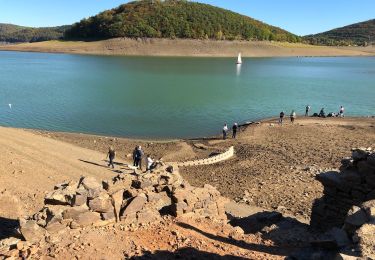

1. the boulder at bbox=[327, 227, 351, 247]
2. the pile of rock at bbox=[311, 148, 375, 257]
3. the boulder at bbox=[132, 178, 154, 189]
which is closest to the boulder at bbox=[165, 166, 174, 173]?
the boulder at bbox=[132, 178, 154, 189]

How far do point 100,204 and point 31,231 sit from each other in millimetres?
1991

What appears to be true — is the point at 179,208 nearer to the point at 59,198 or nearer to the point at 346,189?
the point at 59,198

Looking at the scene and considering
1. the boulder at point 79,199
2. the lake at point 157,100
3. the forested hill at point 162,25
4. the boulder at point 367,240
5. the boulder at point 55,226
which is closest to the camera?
the boulder at point 367,240

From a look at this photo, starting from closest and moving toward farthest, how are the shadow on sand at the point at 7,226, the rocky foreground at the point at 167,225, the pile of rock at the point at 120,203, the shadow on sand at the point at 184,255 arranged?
the rocky foreground at the point at 167,225
the shadow on sand at the point at 184,255
the pile of rock at the point at 120,203
the shadow on sand at the point at 7,226

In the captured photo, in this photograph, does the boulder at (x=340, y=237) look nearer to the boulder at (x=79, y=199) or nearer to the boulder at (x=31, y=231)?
the boulder at (x=79, y=199)

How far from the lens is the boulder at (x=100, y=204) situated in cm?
1260

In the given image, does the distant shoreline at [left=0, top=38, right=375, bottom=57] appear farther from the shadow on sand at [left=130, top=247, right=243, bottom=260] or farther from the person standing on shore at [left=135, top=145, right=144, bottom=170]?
the shadow on sand at [left=130, top=247, right=243, bottom=260]

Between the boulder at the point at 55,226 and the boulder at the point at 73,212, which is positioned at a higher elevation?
the boulder at the point at 73,212

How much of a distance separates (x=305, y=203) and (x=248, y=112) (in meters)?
30.8

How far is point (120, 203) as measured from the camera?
13219 mm

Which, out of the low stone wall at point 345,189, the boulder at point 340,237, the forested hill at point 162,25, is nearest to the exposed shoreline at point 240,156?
the low stone wall at point 345,189

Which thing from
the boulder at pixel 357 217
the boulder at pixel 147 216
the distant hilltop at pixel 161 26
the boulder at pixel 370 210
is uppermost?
the distant hilltop at pixel 161 26

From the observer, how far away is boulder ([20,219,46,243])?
454 inches

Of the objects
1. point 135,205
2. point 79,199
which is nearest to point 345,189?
point 135,205
